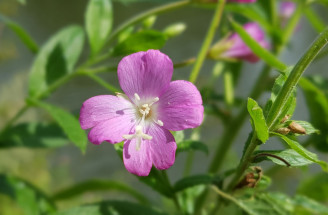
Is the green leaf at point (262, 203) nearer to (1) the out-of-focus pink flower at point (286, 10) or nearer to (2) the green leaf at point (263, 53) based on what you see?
(2) the green leaf at point (263, 53)

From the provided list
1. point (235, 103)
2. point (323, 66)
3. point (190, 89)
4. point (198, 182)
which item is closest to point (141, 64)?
point (190, 89)

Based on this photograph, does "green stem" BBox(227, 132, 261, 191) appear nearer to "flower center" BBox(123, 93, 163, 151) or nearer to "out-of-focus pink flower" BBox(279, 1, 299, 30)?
"flower center" BBox(123, 93, 163, 151)

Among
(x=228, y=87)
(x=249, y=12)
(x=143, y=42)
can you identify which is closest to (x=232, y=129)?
(x=228, y=87)

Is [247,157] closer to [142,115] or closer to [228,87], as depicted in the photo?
[142,115]

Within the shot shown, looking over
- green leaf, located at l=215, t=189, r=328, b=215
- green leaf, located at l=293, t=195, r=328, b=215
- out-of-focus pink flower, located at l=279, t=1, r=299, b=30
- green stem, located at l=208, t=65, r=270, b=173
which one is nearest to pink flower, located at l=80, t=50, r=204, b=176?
green leaf, located at l=215, t=189, r=328, b=215

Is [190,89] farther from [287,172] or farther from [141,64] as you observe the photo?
[287,172]

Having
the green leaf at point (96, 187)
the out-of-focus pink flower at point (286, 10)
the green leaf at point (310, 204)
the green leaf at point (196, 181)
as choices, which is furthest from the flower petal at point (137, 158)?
the out-of-focus pink flower at point (286, 10)

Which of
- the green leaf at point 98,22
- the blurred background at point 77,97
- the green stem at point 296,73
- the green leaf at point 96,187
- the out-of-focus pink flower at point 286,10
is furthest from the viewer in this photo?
the blurred background at point 77,97
